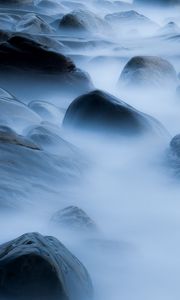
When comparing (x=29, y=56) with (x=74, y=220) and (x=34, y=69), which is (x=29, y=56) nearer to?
(x=34, y=69)

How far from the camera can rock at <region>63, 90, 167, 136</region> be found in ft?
15.2

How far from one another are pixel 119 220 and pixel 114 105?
1479 millimetres

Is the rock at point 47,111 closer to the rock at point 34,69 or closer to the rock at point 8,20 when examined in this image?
the rock at point 34,69

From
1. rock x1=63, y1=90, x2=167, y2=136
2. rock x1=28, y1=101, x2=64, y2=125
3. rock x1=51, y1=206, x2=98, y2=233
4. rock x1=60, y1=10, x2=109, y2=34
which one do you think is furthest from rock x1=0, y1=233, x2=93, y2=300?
rock x1=60, y1=10, x2=109, y2=34

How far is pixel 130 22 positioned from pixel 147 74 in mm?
5214

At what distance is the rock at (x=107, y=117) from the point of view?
4.64 meters

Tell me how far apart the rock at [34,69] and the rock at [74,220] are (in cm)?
300

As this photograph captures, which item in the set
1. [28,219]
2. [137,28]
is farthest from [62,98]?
[137,28]

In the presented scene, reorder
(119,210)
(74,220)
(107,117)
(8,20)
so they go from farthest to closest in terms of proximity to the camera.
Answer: (8,20)
(107,117)
(119,210)
(74,220)

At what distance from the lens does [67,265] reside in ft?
7.81

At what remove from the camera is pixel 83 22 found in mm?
10227

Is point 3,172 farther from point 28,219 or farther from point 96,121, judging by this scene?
point 96,121

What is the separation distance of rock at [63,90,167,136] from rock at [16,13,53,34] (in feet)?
14.6

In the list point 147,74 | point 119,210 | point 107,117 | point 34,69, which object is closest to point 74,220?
point 119,210
